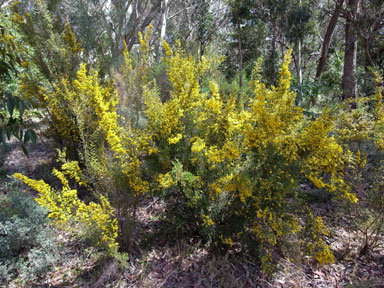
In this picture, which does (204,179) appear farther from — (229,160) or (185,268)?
(185,268)

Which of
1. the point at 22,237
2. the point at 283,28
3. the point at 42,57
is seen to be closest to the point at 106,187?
the point at 22,237

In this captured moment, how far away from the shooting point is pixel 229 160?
232 centimetres

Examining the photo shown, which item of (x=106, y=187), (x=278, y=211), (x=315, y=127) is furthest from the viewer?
(x=106, y=187)

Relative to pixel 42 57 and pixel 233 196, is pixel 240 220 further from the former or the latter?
pixel 42 57

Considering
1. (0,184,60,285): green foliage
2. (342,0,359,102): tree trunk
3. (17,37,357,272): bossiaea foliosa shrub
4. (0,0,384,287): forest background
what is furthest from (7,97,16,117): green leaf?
(342,0,359,102): tree trunk

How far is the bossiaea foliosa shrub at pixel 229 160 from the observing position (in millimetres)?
2100

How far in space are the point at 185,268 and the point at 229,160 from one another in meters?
1.24

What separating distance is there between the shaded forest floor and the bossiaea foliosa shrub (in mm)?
255

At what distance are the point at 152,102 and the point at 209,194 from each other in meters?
1.04

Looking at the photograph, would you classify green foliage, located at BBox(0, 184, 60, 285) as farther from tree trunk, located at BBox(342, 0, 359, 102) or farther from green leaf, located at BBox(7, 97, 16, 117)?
tree trunk, located at BBox(342, 0, 359, 102)

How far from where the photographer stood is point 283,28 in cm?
861

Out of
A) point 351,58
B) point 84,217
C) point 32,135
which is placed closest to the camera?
point 32,135

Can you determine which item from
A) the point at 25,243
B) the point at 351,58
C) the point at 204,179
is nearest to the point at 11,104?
the point at 204,179

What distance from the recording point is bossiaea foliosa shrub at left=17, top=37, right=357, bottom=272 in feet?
6.89
